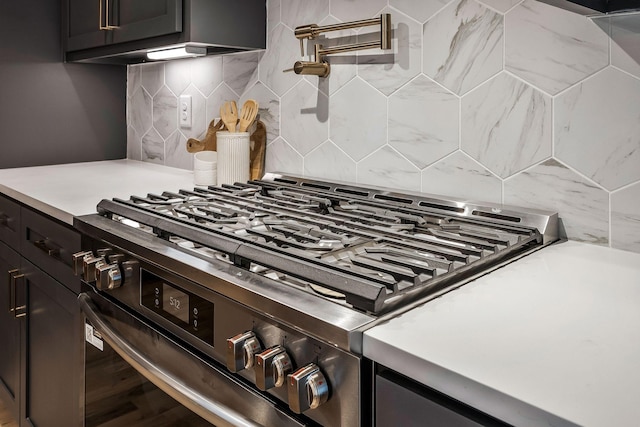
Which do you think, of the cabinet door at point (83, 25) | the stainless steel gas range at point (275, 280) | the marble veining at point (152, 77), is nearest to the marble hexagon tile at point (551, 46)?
the stainless steel gas range at point (275, 280)

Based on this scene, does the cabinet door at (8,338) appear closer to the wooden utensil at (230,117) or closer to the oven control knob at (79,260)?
the oven control knob at (79,260)

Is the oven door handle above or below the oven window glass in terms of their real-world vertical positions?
above

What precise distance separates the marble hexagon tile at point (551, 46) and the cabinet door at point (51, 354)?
1.20 meters

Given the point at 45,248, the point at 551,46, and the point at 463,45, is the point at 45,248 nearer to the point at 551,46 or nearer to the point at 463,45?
the point at 463,45

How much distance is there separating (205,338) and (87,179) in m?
1.27

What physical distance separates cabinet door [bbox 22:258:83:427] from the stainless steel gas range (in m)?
0.15

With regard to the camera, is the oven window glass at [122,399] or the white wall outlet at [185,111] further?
the white wall outlet at [185,111]

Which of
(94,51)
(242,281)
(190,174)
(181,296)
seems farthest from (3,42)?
(242,281)

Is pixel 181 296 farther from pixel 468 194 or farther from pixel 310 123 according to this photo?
pixel 310 123

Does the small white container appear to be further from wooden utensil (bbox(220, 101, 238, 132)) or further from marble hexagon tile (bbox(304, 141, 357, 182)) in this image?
marble hexagon tile (bbox(304, 141, 357, 182))

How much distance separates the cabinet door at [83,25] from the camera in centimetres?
200

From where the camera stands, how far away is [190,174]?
2104 millimetres

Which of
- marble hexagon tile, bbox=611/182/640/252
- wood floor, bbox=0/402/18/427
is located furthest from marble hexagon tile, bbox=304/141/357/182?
wood floor, bbox=0/402/18/427

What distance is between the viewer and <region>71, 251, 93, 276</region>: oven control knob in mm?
1252
